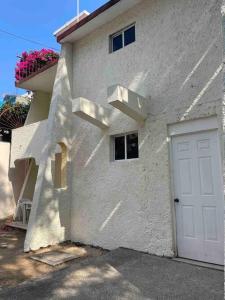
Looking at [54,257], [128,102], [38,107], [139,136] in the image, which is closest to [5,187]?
[38,107]

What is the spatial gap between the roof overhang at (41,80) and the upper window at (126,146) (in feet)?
14.2

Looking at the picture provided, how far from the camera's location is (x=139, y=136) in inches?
259

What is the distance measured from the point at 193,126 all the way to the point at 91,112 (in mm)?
2714

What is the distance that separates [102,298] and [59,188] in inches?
A: 176

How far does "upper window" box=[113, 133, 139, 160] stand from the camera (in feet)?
22.4

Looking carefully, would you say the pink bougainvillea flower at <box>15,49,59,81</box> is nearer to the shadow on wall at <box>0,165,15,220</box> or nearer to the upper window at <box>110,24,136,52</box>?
the shadow on wall at <box>0,165,15,220</box>

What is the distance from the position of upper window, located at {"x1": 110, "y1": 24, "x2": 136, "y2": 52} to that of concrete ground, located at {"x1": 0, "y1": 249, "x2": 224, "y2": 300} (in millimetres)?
5769

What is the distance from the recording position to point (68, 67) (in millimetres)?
8953

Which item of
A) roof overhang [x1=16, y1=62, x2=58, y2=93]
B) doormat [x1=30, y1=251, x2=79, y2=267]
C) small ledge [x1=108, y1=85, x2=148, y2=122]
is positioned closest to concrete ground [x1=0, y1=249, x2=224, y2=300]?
doormat [x1=30, y1=251, x2=79, y2=267]

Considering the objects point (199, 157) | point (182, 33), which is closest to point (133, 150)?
point (199, 157)

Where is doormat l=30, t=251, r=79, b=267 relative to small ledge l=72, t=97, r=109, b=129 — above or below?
below

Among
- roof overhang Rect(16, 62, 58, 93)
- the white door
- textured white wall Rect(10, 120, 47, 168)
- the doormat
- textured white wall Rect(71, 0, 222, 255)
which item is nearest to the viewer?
the white door

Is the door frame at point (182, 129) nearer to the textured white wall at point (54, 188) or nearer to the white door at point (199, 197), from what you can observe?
the white door at point (199, 197)

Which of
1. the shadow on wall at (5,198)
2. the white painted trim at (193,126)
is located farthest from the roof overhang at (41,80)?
the white painted trim at (193,126)
